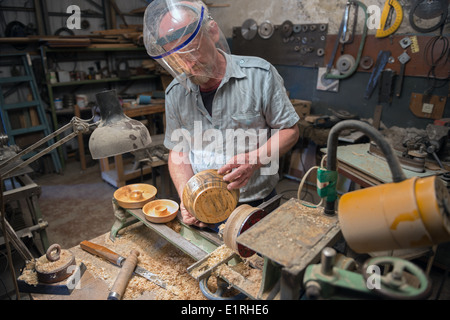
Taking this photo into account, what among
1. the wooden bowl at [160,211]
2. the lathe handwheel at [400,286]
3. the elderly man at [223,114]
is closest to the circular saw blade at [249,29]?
the elderly man at [223,114]

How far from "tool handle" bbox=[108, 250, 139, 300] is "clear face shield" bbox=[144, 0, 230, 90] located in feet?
3.41

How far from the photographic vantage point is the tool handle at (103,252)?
5.10 feet

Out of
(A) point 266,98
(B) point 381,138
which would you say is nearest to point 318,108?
(A) point 266,98

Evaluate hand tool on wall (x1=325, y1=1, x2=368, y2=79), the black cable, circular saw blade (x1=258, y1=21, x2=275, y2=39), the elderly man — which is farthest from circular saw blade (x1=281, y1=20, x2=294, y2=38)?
the elderly man

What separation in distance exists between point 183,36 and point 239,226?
0.90 metres

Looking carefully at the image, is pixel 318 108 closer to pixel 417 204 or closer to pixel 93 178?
pixel 93 178

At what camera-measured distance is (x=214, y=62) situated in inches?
63.6

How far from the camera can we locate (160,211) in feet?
5.64

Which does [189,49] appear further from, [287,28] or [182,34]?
[287,28]

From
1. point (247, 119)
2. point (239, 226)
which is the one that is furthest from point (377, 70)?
point (239, 226)

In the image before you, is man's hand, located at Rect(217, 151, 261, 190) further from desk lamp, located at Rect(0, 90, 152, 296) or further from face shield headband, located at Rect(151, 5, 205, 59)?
face shield headband, located at Rect(151, 5, 205, 59)

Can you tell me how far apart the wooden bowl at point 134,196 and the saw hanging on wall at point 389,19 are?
3884 millimetres
